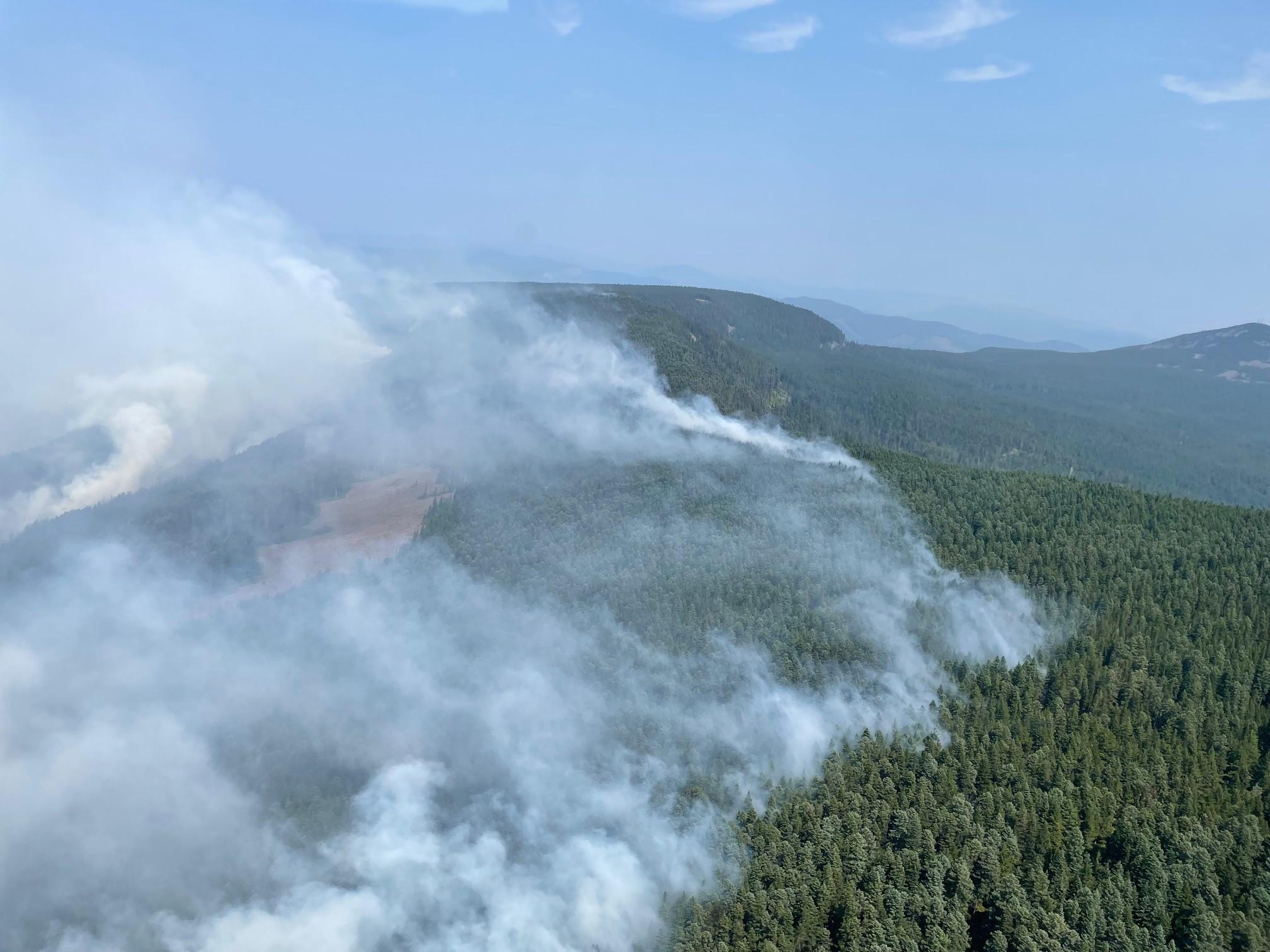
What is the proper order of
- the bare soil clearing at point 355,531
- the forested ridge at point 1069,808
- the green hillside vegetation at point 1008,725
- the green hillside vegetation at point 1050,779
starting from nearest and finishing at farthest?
the forested ridge at point 1069,808 → the green hillside vegetation at point 1050,779 → the green hillside vegetation at point 1008,725 → the bare soil clearing at point 355,531

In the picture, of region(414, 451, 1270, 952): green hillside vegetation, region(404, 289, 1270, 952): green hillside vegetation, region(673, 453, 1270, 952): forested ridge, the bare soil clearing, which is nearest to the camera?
region(673, 453, 1270, 952): forested ridge

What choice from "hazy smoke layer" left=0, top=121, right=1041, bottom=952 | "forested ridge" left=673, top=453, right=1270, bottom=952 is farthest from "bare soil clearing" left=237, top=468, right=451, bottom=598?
"forested ridge" left=673, top=453, right=1270, bottom=952

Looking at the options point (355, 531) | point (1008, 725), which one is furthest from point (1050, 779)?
point (355, 531)

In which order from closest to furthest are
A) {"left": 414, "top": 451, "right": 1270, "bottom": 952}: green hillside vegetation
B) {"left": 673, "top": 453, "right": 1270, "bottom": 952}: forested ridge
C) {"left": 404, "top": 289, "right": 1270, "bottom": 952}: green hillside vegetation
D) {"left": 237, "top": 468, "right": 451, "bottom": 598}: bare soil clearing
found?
{"left": 673, "top": 453, "right": 1270, "bottom": 952}: forested ridge < {"left": 404, "top": 289, "right": 1270, "bottom": 952}: green hillside vegetation < {"left": 414, "top": 451, "right": 1270, "bottom": 952}: green hillside vegetation < {"left": 237, "top": 468, "right": 451, "bottom": 598}: bare soil clearing

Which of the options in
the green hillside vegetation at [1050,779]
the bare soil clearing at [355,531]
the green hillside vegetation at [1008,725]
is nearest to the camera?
the green hillside vegetation at [1050,779]

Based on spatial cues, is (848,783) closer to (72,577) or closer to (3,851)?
(3,851)

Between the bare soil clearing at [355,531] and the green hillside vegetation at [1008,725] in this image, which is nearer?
the green hillside vegetation at [1008,725]

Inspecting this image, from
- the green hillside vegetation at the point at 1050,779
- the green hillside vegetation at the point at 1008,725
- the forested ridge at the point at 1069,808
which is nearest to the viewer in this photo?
the forested ridge at the point at 1069,808

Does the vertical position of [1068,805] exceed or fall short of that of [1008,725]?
it falls short

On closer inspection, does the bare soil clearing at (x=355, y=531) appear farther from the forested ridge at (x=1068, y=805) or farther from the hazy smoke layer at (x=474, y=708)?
the forested ridge at (x=1068, y=805)

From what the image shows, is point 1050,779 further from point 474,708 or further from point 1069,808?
point 474,708

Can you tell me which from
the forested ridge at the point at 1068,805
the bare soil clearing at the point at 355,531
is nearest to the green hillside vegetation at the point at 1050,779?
the forested ridge at the point at 1068,805

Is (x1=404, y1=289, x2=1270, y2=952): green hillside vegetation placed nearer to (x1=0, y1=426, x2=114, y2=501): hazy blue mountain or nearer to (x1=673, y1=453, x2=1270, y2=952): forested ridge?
(x1=673, y1=453, x2=1270, y2=952): forested ridge

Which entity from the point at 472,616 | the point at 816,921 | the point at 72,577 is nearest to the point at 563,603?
the point at 472,616
